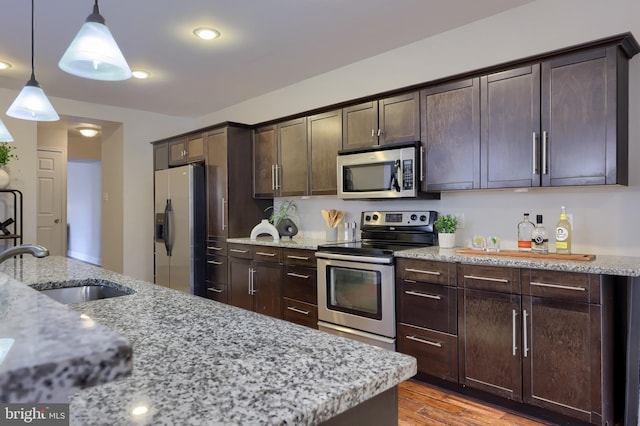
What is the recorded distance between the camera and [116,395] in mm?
710

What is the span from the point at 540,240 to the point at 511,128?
720mm

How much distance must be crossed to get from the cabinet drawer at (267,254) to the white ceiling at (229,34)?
1.74 metres

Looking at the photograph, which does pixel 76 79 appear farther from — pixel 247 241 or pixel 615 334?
pixel 615 334

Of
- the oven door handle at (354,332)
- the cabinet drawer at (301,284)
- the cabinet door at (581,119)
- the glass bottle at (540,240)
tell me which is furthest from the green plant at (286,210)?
the cabinet door at (581,119)

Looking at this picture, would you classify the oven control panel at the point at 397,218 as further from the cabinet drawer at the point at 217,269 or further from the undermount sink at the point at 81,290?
the undermount sink at the point at 81,290

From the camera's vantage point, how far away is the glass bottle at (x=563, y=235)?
2.46 m

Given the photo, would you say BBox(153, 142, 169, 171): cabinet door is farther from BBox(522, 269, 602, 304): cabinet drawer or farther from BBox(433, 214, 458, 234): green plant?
BBox(522, 269, 602, 304): cabinet drawer

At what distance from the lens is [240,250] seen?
13.6 feet

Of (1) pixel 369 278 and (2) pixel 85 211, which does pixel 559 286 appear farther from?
(2) pixel 85 211

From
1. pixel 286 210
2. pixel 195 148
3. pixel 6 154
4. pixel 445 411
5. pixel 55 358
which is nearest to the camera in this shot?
pixel 55 358

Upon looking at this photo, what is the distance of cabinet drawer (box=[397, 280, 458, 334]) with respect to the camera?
8.43 feet

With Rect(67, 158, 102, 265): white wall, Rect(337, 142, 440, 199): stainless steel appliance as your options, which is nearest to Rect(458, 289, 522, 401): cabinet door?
Rect(337, 142, 440, 199): stainless steel appliance

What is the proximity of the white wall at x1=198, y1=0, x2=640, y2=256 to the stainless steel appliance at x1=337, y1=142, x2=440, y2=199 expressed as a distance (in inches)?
13.2

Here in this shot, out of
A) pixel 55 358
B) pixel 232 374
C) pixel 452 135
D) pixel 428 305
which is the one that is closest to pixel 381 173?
pixel 452 135
